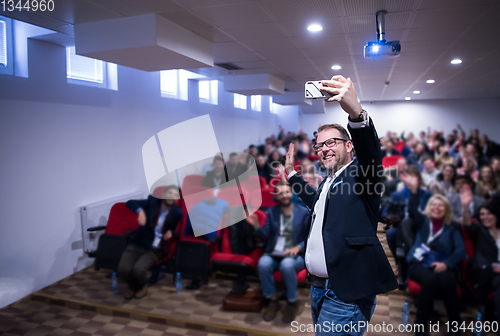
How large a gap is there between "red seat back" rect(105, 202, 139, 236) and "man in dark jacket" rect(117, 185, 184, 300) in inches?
7.9

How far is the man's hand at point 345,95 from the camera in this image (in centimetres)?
109

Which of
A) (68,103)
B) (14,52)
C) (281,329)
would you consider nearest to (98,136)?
(68,103)

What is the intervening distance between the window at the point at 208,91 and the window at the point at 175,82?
456 millimetres

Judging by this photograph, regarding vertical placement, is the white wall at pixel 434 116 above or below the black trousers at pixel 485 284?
above

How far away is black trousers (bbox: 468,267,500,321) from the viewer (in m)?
2.40

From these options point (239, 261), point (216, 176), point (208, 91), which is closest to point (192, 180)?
point (216, 176)

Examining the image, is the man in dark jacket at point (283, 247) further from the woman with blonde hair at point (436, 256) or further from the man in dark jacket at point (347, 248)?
the man in dark jacket at point (347, 248)

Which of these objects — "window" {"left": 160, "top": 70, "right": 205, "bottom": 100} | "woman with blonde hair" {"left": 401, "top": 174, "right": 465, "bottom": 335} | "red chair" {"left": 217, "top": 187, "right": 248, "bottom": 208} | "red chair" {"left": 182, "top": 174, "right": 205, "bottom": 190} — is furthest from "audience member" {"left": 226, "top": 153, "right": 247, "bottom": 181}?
"woman with blonde hair" {"left": 401, "top": 174, "right": 465, "bottom": 335}

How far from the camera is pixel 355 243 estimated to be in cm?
131

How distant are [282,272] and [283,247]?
0.71 feet

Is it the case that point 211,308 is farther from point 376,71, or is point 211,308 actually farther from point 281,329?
point 376,71

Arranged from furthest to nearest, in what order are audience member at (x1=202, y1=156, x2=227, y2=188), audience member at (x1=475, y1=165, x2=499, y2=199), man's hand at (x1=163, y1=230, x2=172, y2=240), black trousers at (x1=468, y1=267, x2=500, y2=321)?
audience member at (x1=202, y1=156, x2=227, y2=188) < man's hand at (x1=163, y1=230, x2=172, y2=240) < audience member at (x1=475, y1=165, x2=499, y2=199) < black trousers at (x1=468, y1=267, x2=500, y2=321)

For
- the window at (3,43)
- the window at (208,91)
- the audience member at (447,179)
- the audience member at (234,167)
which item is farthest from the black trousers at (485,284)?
the window at (208,91)

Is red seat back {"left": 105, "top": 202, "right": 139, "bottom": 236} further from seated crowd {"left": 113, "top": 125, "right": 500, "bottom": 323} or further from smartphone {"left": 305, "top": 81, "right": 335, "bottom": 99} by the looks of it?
smartphone {"left": 305, "top": 81, "right": 335, "bottom": 99}
